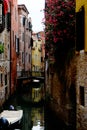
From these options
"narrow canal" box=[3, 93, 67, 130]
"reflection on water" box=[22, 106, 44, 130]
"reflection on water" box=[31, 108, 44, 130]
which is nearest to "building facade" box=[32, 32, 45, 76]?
"narrow canal" box=[3, 93, 67, 130]

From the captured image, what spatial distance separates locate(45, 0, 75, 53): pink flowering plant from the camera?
15570 mm

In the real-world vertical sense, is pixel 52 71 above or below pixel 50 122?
above

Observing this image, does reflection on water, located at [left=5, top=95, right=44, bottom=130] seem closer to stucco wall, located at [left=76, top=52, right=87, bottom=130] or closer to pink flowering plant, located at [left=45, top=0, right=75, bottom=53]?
pink flowering plant, located at [left=45, top=0, right=75, bottom=53]

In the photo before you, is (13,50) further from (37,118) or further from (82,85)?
(82,85)

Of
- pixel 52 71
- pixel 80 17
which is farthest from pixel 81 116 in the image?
pixel 52 71

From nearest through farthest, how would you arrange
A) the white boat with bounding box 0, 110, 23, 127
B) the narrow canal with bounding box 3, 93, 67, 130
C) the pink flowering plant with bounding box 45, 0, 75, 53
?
the pink flowering plant with bounding box 45, 0, 75, 53 < the white boat with bounding box 0, 110, 23, 127 < the narrow canal with bounding box 3, 93, 67, 130

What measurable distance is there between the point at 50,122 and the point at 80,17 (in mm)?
8012

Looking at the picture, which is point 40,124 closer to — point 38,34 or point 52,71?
point 52,71

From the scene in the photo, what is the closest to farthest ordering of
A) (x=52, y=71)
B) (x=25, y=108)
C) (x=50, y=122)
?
(x=50, y=122), (x=52, y=71), (x=25, y=108)

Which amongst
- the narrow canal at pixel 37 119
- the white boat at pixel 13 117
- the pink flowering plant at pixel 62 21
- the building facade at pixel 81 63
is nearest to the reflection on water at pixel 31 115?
the narrow canal at pixel 37 119

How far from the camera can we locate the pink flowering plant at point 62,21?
15570mm

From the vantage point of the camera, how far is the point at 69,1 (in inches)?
619

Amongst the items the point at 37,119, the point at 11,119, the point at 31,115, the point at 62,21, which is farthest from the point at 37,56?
the point at 62,21

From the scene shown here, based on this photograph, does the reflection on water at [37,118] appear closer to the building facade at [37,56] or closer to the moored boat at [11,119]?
the moored boat at [11,119]
